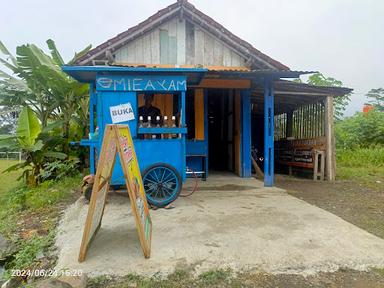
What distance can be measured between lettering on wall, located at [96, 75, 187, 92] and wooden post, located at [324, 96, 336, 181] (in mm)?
5343

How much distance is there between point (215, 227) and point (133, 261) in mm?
1387

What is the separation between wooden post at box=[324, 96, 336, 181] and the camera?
9102 mm

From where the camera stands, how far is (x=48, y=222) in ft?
17.0

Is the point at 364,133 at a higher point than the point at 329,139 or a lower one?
higher

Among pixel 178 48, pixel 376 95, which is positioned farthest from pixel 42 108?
pixel 376 95

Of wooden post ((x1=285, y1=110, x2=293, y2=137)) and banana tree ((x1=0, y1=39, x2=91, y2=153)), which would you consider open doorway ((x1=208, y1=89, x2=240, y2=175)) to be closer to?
wooden post ((x1=285, y1=110, x2=293, y2=137))

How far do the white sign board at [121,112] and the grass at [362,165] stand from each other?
23.5ft

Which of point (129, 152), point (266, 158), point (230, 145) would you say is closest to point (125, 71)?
point (129, 152)

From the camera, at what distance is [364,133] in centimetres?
1527

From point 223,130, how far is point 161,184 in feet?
18.5

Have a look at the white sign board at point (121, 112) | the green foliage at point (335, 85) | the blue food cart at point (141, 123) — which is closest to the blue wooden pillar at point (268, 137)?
the blue food cart at point (141, 123)

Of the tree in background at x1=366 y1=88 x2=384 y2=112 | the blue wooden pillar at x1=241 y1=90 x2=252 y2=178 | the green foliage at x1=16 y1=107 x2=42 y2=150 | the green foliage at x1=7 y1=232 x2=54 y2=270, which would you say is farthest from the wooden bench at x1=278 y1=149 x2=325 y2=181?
the tree in background at x1=366 y1=88 x2=384 y2=112

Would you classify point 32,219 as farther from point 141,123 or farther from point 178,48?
point 178,48

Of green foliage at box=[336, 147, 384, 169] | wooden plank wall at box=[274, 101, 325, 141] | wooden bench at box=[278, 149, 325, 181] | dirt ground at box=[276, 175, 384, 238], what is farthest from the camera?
green foliage at box=[336, 147, 384, 169]
